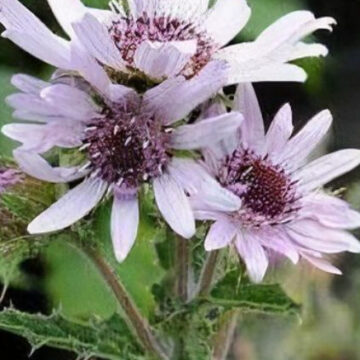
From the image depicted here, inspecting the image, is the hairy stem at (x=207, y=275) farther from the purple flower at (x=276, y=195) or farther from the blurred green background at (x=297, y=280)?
the blurred green background at (x=297, y=280)

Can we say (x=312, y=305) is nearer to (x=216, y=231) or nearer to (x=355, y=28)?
(x=355, y=28)

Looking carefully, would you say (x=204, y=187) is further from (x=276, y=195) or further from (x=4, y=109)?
(x=4, y=109)

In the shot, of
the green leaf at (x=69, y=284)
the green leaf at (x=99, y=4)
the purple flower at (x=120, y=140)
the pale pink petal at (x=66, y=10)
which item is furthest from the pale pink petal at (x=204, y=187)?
the green leaf at (x=69, y=284)

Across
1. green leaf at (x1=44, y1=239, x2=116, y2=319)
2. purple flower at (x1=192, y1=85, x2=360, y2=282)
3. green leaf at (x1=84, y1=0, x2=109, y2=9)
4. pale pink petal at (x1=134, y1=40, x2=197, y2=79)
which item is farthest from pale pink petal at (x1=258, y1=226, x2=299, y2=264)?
green leaf at (x1=44, y1=239, x2=116, y2=319)

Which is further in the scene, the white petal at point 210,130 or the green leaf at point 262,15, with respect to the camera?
the green leaf at point 262,15

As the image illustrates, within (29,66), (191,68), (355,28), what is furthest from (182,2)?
(355,28)

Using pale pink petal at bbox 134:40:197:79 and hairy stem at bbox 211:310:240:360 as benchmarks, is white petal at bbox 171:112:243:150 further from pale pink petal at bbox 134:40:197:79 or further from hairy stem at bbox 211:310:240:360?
hairy stem at bbox 211:310:240:360

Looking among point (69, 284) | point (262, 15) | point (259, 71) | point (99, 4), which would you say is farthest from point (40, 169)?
point (69, 284)
